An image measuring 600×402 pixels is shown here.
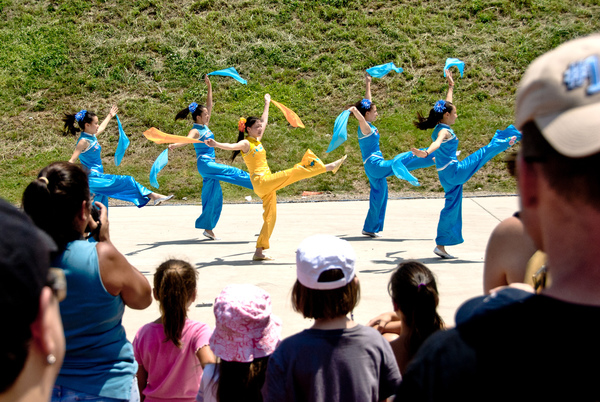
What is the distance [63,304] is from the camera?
222 cm

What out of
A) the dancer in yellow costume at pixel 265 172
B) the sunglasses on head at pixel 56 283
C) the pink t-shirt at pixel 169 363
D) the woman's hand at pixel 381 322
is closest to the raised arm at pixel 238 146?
the dancer in yellow costume at pixel 265 172

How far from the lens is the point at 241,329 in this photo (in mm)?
2344

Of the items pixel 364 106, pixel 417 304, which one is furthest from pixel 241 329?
pixel 364 106

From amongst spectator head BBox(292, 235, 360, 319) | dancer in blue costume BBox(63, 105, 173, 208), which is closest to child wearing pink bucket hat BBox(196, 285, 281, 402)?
spectator head BBox(292, 235, 360, 319)

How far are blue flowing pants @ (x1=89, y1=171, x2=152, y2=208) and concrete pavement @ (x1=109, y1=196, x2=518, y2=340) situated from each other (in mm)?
650

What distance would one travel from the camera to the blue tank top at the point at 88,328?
2.22 metres

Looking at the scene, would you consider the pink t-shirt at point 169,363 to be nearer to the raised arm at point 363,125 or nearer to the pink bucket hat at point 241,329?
the pink bucket hat at point 241,329

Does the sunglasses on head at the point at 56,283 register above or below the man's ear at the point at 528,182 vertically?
below

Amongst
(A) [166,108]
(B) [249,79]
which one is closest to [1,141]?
(A) [166,108]

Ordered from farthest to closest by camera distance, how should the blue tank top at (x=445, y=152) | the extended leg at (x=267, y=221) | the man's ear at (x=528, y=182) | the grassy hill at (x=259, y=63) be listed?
the grassy hill at (x=259, y=63) → the blue tank top at (x=445, y=152) → the extended leg at (x=267, y=221) → the man's ear at (x=528, y=182)

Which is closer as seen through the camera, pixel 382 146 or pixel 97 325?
pixel 97 325

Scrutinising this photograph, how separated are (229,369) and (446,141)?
5.65 metres

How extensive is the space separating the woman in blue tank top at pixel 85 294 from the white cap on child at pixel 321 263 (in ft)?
2.21

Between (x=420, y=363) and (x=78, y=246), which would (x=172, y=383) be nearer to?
(x=78, y=246)
